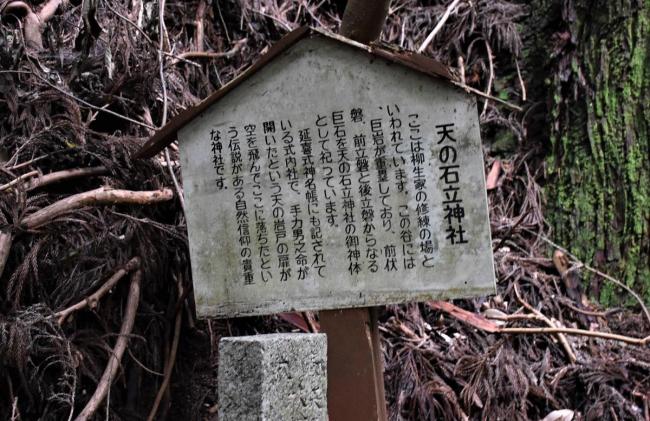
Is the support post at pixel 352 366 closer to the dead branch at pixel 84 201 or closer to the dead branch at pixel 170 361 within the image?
the dead branch at pixel 170 361

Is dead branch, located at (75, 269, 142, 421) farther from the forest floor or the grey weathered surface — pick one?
the grey weathered surface

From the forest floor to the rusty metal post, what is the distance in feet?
2.39

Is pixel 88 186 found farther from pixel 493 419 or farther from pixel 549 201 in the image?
pixel 549 201

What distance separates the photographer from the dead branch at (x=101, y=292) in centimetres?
288

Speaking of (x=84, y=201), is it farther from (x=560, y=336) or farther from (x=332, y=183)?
(x=560, y=336)

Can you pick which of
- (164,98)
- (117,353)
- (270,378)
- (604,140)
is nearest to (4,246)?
(117,353)

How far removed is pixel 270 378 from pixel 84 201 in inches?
46.5

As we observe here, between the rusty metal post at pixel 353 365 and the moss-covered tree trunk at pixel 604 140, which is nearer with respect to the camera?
the rusty metal post at pixel 353 365

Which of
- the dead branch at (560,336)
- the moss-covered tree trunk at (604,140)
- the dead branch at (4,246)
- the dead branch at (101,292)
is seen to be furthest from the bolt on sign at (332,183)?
the moss-covered tree trunk at (604,140)

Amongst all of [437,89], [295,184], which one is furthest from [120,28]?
[437,89]

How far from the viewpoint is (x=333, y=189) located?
261 cm

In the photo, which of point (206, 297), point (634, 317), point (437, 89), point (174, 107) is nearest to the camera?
point (437, 89)

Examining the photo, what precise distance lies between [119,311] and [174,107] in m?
1.12

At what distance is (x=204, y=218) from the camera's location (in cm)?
273
